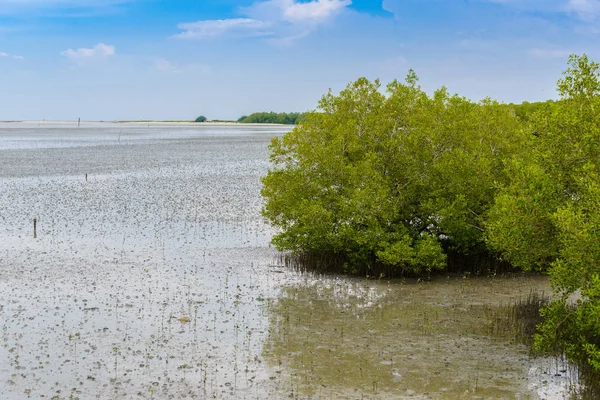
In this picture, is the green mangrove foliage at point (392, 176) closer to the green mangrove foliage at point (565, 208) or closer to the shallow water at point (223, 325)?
Result: the shallow water at point (223, 325)

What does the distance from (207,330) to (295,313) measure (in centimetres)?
313

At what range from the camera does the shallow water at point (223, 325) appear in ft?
51.1

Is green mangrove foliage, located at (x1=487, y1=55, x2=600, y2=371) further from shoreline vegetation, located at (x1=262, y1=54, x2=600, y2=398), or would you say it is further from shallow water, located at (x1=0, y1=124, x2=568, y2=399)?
shoreline vegetation, located at (x1=262, y1=54, x2=600, y2=398)

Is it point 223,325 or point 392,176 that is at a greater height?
point 392,176

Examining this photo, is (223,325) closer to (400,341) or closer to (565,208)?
(400,341)

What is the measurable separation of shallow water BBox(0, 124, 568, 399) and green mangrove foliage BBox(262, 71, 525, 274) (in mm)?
1641

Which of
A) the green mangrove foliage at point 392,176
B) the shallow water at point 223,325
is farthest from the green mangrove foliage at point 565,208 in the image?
the green mangrove foliage at point 392,176

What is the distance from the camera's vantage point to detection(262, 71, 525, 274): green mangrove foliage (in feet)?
80.8

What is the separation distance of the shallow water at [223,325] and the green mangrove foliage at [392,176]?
1.64 m

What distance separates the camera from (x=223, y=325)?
781 inches

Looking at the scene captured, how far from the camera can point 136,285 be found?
24344 mm

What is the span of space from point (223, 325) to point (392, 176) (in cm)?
985

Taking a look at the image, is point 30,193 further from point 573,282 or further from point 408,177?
point 573,282

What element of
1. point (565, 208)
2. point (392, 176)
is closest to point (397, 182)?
point (392, 176)
